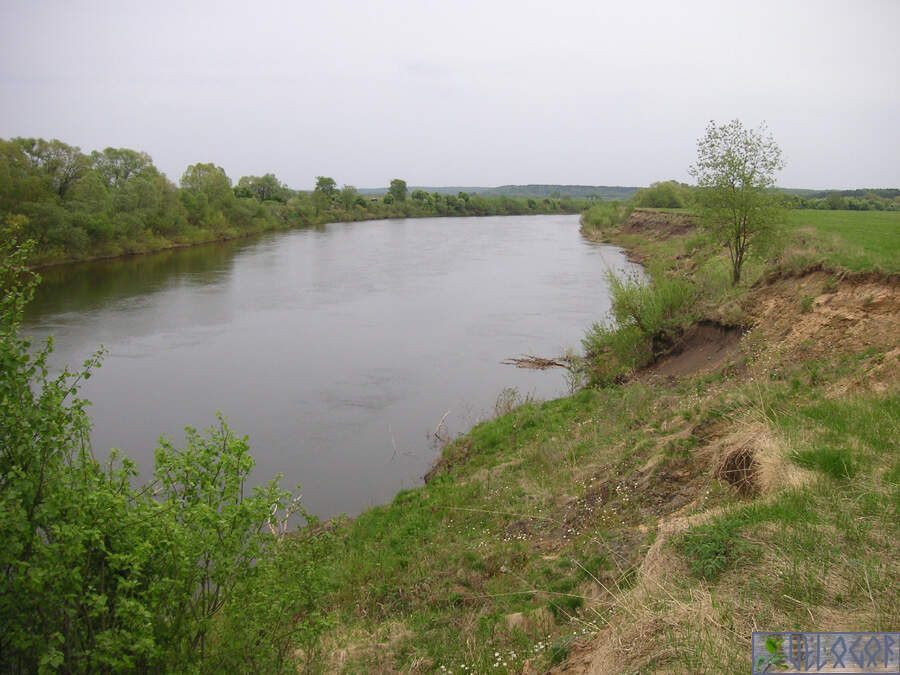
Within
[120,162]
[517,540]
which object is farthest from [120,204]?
[517,540]

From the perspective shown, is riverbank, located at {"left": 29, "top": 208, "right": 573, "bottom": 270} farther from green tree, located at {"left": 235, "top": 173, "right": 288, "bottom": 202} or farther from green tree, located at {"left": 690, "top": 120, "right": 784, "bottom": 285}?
green tree, located at {"left": 690, "top": 120, "right": 784, "bottom": 285}

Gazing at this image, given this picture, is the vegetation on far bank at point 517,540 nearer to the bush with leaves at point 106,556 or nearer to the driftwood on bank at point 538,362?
the bush with leaves at point 106,556

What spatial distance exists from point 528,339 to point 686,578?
17039mm

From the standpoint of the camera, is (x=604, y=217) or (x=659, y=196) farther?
(x=659, y=196)

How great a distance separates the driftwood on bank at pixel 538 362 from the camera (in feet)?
59.5

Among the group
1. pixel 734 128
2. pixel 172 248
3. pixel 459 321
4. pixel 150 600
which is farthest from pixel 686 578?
pixel 172 248

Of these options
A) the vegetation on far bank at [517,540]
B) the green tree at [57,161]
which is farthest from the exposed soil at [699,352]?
the green tree at [57,161]

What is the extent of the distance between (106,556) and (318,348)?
16.9 metres

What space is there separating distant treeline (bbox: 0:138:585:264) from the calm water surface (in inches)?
116

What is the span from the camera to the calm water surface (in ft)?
42.9

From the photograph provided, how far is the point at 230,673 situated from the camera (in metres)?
4.02

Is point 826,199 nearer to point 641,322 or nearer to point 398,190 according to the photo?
point 641,322

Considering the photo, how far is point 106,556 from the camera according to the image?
3.66m

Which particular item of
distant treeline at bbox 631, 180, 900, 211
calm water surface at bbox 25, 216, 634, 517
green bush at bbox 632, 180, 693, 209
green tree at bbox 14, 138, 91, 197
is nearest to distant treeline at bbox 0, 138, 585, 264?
green tree at bbox 14, 138, 91, 197
